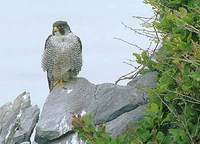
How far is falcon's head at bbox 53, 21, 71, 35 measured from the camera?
9.77 metres

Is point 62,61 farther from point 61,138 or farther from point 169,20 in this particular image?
point 169,20

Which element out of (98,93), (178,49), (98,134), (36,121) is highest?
(178,49)

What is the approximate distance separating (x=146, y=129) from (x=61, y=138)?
6.99 ft

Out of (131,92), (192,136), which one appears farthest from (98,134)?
(131,92)

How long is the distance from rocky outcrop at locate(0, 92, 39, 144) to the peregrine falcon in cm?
51

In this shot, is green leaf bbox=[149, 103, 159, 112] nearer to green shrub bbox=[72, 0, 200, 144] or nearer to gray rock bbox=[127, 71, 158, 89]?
green shrub bbox=[72, 0, 200, 144]

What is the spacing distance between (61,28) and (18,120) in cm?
146

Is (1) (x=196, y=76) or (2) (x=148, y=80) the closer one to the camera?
(1) (x=196, y=76)

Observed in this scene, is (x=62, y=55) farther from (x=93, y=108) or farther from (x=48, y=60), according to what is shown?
(x=93, y=108)

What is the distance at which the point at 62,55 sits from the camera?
9.62 metres

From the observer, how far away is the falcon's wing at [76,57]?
9.57 m

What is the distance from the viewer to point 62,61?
9.69m

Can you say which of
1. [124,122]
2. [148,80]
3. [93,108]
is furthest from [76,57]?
[124,122]

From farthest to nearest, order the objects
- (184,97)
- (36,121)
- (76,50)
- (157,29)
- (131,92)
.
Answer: (76,50)
(36,121)
(131,92)
(157,29)
(184,97)
